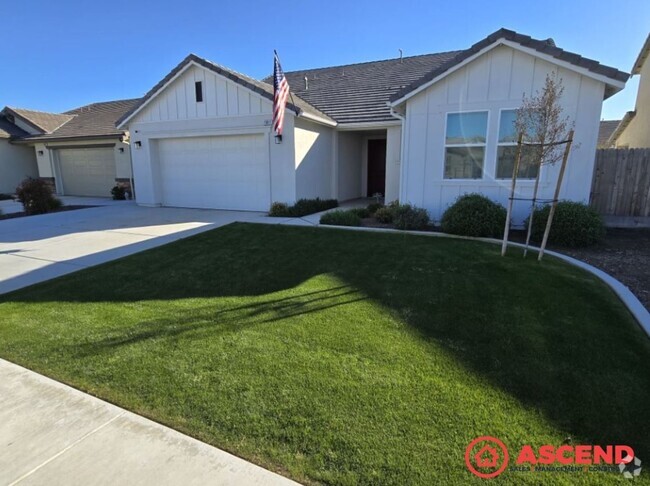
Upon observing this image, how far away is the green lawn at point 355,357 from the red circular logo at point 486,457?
55mm

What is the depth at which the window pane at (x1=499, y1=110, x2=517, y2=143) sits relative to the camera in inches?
334

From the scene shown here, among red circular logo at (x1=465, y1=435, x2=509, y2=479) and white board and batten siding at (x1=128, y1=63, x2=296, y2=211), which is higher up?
white board and batten siding at (x1=128, y1=63, x2=296, y2=211)

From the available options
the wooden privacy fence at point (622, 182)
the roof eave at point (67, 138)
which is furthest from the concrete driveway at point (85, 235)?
the wooden privacy fence at point (622, 182)

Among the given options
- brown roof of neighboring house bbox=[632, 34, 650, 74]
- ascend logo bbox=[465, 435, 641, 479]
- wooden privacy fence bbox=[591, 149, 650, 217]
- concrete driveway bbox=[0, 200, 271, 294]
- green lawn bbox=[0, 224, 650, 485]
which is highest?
brown roof of neighboring house bbox=[632, 34, 650, 74]

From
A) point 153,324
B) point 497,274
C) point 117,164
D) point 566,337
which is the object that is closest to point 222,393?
point 153,324

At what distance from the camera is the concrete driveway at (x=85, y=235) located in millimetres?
6409

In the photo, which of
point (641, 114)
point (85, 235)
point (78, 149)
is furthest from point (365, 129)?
point (78, 149)

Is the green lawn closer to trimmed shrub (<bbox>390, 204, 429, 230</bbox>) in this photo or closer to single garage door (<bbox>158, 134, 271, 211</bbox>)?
trimmed shrub (<bbox>390, 204, 429, 230</bbox>)

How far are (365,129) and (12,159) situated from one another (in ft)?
64.4

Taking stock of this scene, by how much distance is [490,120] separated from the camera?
868 centimetres

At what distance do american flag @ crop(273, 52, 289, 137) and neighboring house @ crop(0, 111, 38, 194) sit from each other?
58.0ft

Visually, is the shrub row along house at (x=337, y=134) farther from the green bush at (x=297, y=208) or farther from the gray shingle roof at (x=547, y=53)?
the green bush at (x=297, y=208)

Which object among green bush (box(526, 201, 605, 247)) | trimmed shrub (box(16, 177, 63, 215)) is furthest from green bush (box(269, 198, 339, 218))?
trimmed shrub (box(16, 177, 63, 215))

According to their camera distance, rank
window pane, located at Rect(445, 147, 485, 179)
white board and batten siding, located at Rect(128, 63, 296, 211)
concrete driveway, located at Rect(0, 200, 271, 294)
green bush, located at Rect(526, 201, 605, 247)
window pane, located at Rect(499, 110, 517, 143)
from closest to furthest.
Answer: concrete driveway, located at Rect(0, 200, 271, 294) < green bush, located at Rect(526, 201, 605, 247) < window pane, located at Rect(499, 110, 517, 143) < window pane, located at Rect(445, 147, 485, 179) < white board and batten siding, located at Rect(128, 63, 296, 211)
